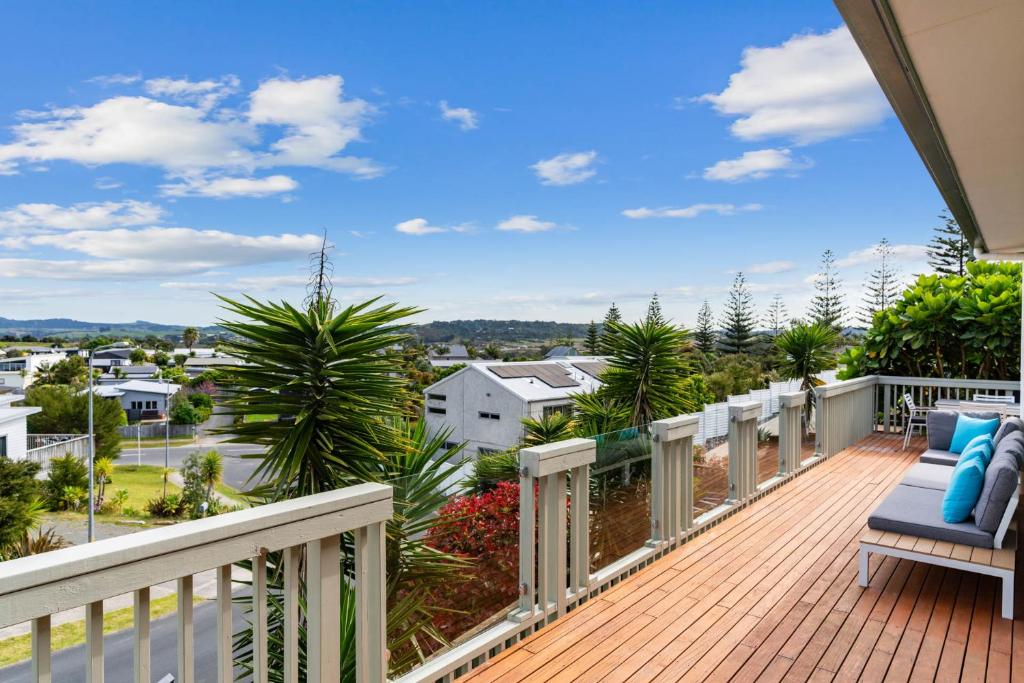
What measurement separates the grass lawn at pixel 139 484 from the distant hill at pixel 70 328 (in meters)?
14.8

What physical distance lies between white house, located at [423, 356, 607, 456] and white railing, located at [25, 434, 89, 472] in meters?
17.1

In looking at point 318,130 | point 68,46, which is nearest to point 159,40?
point 68,46

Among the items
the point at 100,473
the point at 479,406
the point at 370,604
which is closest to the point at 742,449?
the point at 370,604

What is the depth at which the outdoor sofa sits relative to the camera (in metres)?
2.99

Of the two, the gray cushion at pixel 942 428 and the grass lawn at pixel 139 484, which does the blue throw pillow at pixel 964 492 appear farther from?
the grass lawn at pixel 139 484

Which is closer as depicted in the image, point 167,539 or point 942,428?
point 167,539

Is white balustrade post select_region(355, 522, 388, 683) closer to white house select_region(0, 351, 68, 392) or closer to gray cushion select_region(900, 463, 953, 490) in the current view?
gray cushion select_region(900, 463, 953, 490)

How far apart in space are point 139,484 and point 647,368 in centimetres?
3591

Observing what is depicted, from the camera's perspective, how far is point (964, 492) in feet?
10.4

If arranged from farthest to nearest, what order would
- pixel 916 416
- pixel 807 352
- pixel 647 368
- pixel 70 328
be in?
pixel 70 328 → pixel 807 352 → pixel 916 416 → pixel 647 368

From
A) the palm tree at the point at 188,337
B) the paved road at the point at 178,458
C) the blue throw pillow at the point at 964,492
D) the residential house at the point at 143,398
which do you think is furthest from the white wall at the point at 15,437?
the palm tree at the point at 188,337

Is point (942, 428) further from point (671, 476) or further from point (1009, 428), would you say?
point (671, 476)

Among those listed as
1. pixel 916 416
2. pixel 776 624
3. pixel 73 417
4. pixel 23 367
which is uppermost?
pixel 916 416

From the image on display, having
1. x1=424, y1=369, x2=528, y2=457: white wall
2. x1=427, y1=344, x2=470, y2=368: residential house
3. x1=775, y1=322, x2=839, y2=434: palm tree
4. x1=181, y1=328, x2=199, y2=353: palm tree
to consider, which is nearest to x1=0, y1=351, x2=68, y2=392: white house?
x1=181, y1=328, x2=199, y2=353: palm tree
